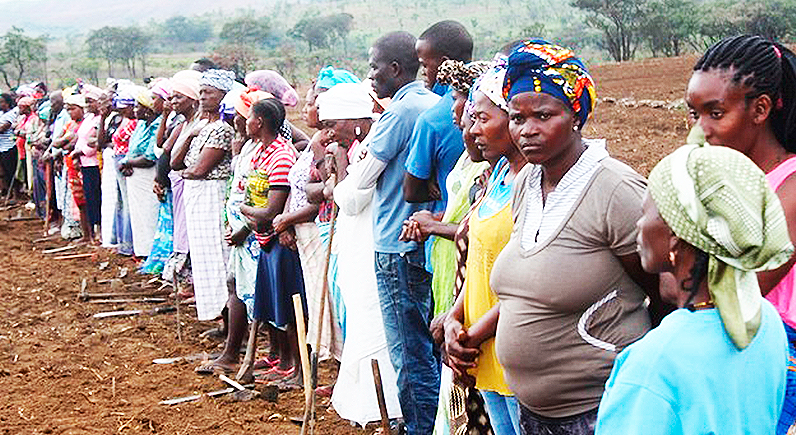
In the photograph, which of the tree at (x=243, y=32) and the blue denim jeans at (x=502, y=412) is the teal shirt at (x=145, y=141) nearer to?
the blue denim jeans at (x=502, y=412)

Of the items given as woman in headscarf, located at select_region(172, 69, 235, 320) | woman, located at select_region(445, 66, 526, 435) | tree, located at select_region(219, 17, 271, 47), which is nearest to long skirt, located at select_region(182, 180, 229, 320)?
woman in headscarf, located at select_region(172, 69, 235, 320)

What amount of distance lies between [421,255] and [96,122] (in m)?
7.14

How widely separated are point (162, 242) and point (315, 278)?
137 inches

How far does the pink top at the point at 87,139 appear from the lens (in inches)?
419

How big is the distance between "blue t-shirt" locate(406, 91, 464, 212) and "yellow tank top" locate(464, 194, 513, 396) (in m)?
0.91

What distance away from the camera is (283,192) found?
5734 mm

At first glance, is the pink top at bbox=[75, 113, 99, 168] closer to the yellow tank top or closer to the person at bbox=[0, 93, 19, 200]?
the person at bbox=[0, 93, 19, 200]

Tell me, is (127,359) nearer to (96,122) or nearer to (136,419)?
(136,419)

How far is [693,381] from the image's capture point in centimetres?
181

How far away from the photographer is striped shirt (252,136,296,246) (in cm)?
573

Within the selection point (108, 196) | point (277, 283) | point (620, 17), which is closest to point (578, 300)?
point (277, 283)

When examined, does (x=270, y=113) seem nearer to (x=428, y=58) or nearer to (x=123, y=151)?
(x=428, y=58)

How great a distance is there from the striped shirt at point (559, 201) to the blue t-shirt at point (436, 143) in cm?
130

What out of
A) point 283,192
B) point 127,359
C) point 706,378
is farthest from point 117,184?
point 706,378
